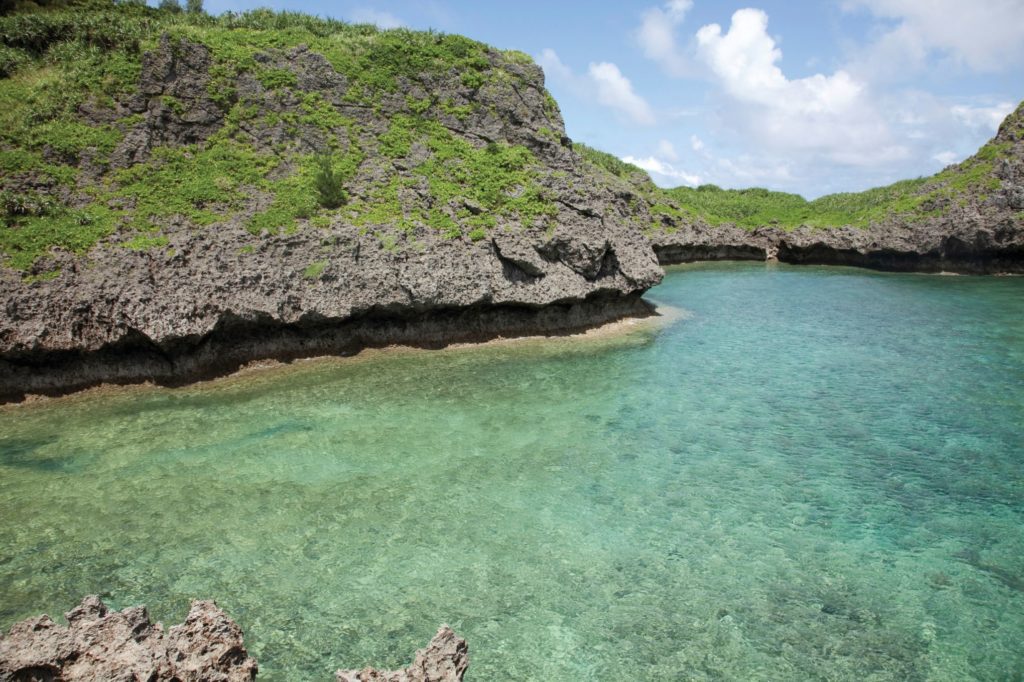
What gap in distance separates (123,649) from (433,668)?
10.8 ft

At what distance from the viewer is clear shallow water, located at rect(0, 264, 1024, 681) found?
9055 millimetres

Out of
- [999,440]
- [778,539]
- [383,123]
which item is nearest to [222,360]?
[383,123]

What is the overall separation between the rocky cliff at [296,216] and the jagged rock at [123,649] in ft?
46.7

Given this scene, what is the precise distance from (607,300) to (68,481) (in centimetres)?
2102

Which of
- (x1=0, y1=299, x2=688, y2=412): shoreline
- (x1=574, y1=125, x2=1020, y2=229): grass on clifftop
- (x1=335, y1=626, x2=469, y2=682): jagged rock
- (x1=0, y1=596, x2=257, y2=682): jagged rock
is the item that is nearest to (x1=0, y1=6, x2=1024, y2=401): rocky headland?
(x1=0, y1=299, x2=688, y2=412): shoreline

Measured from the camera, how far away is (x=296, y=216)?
23359 millimetres

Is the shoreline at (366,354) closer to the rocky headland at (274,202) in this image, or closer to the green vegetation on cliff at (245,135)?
the rocky headland at (274,202)

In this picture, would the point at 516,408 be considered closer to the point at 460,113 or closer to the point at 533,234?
the point at 533,234

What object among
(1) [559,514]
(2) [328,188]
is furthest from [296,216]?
(1) [559,514]

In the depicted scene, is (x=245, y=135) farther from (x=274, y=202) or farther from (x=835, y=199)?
(x=835, y=199)

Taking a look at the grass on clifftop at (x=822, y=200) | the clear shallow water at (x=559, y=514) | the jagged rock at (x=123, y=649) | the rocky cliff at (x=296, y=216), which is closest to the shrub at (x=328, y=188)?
the rocky cliff at (x=296, y=216)

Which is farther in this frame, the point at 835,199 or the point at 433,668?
the point at 835,199

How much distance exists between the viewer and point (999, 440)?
1545 cm

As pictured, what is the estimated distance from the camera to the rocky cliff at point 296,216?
1941 centimetres
